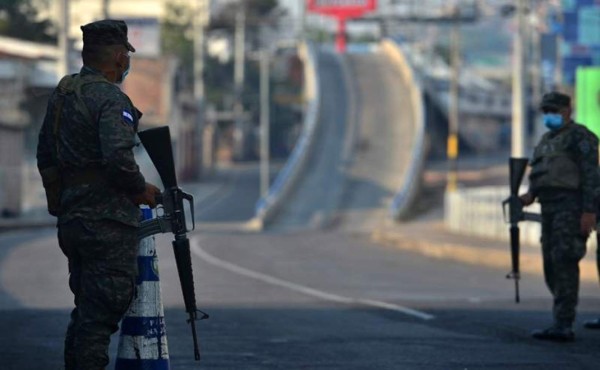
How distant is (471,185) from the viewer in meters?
65.0

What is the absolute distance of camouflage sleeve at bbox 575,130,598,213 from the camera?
11289 millimetres

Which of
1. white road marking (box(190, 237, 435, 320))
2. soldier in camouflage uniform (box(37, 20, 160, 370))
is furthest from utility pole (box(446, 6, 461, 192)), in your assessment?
soldier in camouflage uniform (box(37, 20, 160, 370))

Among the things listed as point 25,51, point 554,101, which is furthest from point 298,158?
point 554,101

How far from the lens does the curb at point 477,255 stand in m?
21.9

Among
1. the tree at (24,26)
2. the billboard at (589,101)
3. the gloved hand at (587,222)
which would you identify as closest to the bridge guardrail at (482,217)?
the billboard at (589,101)

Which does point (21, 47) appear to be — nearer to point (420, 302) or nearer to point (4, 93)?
point (4, 93)

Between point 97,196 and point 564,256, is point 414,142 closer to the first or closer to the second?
point 564,256

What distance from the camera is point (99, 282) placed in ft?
23.9

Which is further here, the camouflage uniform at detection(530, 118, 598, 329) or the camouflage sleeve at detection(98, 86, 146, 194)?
the camouflage uniform at detection(530, 118, 598, 329)

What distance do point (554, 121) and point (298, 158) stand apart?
50.1 meters

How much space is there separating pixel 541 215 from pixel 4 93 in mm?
52041

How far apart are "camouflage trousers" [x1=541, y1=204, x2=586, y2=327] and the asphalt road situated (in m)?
0.33

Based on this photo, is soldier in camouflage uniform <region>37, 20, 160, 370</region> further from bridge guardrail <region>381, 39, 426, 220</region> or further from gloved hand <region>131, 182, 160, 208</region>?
bridge guardrail <region>381, 39, 426, 220</region>

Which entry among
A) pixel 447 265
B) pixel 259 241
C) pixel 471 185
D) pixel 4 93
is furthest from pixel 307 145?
pixel 447 265
